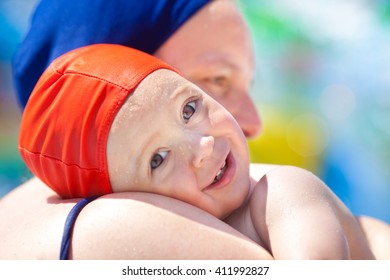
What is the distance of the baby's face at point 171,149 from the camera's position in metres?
1.07

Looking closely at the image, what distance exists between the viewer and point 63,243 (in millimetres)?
952

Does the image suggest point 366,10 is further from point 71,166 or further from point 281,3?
point 71,166

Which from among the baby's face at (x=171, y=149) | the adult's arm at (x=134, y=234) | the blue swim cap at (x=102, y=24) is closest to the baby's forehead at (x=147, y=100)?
the baby's face at (x=171, y=149)

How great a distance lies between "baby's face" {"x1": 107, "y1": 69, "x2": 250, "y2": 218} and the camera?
1.07 m

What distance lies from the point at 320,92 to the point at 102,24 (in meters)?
1.94

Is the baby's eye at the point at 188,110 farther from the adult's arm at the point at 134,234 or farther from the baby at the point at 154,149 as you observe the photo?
the adult's arm at the point at 134,234

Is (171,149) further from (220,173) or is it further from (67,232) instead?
(67,232)

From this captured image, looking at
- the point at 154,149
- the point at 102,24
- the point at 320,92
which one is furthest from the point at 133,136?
the point at 320,92

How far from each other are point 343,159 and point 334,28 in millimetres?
747

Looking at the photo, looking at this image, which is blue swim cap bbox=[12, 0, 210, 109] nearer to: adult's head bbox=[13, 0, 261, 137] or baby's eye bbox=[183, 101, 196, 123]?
adult's head bbox=[13, 0, 261, 137]

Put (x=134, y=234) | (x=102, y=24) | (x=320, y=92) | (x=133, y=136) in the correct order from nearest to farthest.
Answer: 1. (x=134, y=234)
2. (x=133, y=136)
3. (x=102, y=24)
4. (x=320, y=92)

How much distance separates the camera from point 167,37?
5.03 feet

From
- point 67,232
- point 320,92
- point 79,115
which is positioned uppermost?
point 79,115

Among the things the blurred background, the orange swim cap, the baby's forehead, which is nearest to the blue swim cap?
the orange swim cap
